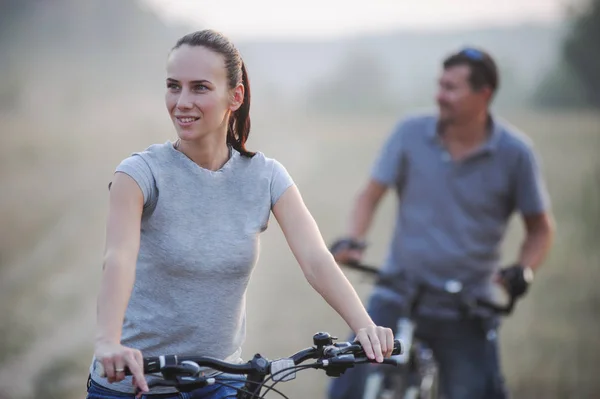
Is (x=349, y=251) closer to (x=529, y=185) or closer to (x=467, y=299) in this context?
(x=467, y=299)

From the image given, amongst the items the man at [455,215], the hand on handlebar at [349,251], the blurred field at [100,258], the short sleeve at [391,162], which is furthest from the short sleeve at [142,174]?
the blurred field at [100,258]

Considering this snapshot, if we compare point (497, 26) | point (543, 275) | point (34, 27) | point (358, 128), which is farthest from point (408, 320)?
point (497, 26)

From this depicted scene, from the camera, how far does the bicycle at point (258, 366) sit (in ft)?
8.75

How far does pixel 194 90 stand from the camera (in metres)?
3.06

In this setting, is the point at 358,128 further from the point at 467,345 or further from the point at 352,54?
the point at 467,345

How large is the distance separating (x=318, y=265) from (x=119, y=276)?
636 mm

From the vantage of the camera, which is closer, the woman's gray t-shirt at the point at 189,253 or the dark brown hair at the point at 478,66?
the woman's gray t-shirt at the point at 189,253

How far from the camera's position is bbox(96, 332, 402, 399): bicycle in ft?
8.75

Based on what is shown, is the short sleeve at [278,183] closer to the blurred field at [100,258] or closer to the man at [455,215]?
the man at [455,215]

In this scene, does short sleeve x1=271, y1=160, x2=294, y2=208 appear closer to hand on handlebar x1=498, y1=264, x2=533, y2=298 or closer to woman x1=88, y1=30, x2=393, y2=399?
woman x1=88, y1=30, x2=393, y2=399

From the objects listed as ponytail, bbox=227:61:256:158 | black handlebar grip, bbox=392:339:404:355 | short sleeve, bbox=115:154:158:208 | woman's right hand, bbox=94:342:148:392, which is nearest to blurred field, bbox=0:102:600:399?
ponytail, bbox=227:61:256:158

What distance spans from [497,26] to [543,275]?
407 inches

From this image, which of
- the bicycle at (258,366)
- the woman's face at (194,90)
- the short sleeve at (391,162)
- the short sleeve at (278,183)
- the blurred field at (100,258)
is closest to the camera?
the bicycle at (258,366)

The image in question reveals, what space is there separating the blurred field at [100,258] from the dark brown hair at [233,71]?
4788mm
